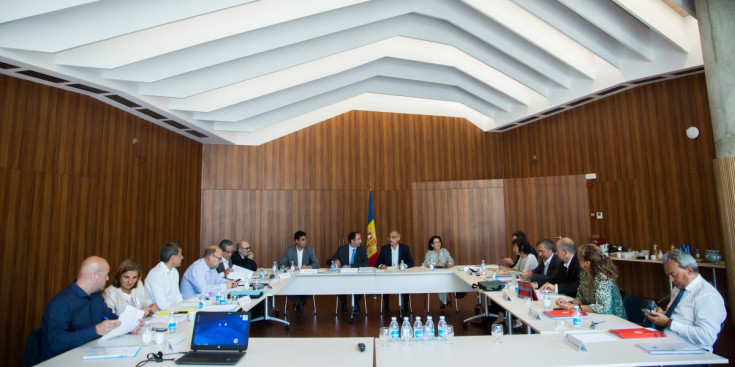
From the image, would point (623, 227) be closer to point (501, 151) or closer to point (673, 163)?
point (673, 163)

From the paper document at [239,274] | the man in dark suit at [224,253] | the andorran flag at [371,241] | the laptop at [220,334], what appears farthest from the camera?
the andorran flag at [371,241]

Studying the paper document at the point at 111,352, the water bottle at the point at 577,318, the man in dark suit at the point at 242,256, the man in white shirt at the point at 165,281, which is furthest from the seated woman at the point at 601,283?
the man in dark suit at the point at 242,256

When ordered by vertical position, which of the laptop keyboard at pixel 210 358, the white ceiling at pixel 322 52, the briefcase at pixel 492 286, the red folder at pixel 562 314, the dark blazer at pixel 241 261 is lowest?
the laptop keyboard at pixel 210 358

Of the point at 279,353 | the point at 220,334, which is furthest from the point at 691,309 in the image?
the point at 220,334

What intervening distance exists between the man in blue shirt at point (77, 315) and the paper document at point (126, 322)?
0.14 feet

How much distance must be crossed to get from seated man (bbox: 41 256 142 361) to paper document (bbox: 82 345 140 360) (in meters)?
0.17

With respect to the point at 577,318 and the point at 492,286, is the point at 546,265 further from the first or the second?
the point at 577,318

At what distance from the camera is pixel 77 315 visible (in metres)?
2.88

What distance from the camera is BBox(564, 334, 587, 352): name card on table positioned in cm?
263

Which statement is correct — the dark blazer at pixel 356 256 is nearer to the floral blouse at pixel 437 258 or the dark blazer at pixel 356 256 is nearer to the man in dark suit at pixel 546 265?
the floral blouse at pixel 437 258

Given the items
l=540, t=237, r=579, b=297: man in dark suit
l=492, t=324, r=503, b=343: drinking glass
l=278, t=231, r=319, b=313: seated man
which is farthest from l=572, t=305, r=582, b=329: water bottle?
l=278, t=231, r=319, b=313: seated man

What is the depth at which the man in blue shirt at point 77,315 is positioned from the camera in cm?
274

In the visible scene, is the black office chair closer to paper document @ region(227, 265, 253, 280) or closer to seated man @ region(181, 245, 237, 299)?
seated man @ region(181, 245, 237, 299)

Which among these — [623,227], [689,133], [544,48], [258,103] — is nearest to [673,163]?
[689,133]
